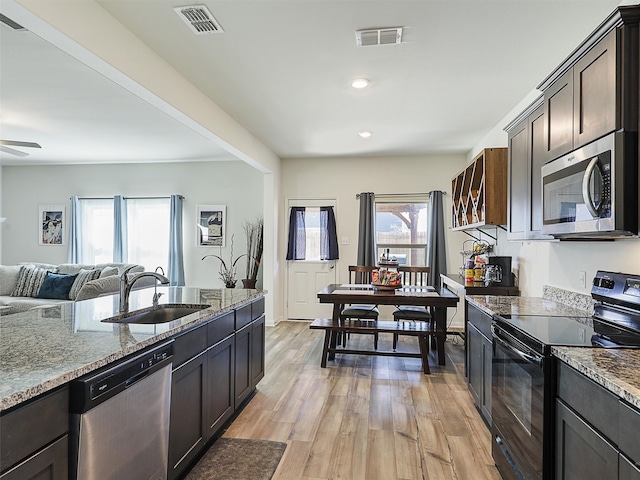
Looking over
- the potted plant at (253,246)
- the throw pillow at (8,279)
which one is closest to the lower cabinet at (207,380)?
the potted plant at (253,246)

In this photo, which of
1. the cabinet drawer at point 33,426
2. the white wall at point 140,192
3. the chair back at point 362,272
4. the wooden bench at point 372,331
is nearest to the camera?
the cabinet drawer at point 33,426

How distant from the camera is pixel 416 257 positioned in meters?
6.16

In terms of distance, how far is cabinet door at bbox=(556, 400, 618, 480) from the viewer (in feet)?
3.77

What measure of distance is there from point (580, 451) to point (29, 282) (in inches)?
250

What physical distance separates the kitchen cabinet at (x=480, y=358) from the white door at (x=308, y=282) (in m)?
3.37

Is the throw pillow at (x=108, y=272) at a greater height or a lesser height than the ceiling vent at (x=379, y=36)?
lesser

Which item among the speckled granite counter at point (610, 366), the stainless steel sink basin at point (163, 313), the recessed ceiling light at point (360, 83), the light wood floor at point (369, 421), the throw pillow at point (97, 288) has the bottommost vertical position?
the light wood floor at point (369, 421)

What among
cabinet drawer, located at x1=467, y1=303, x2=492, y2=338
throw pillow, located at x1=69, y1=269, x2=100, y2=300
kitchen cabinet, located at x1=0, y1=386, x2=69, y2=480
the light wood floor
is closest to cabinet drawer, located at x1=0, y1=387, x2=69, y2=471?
kitchen cabinet, located at x1=0, y1=386, x2=69, y2=480

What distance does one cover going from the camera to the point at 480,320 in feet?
8.64

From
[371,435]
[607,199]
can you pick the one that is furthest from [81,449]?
[607,199]

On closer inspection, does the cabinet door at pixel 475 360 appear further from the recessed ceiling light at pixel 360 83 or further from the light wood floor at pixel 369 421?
the recessed ceiling light at pixel 360 83

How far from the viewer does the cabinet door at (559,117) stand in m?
1.98

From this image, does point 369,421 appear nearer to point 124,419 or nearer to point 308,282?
point 124,419

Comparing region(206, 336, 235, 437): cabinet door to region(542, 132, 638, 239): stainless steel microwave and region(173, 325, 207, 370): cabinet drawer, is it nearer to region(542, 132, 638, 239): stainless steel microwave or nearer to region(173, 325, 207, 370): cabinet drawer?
region(173, 325, 207, 370): cabinet drawer
